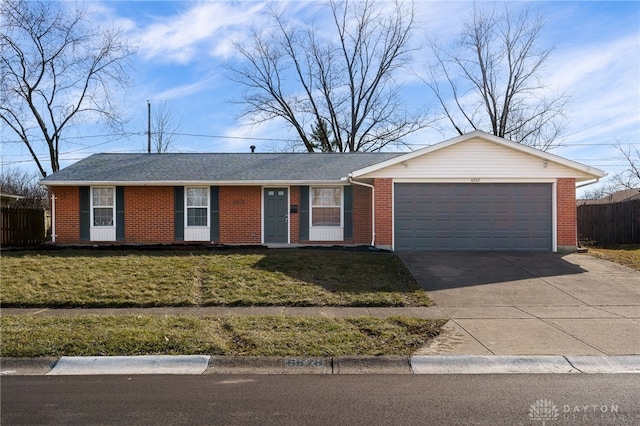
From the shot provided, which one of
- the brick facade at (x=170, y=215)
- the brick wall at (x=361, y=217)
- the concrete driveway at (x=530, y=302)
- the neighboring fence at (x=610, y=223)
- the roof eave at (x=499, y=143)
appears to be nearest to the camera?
the concrete driveway at (x=530, y=302)

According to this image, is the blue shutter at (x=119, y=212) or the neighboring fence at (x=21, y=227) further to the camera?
the neighboring fence at (x=21, y=227)

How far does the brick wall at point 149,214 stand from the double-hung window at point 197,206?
611 mm

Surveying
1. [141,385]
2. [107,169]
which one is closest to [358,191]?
[107,169]

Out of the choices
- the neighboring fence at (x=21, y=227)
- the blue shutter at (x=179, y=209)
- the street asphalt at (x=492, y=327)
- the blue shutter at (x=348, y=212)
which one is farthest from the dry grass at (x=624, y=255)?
the neighboring fence at (x=21, y=227)

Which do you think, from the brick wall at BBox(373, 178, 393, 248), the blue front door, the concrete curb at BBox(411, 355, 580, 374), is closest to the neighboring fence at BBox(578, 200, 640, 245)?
the brick wall at BBox(373, 178, 393, 248)

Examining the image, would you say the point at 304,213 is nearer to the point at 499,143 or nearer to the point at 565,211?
the point at 499,143

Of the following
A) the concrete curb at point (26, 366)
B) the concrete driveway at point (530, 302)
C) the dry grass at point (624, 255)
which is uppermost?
the dry grass at point (624, 255)

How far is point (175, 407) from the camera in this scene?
15.1 ft

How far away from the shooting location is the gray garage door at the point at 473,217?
15.2 meters

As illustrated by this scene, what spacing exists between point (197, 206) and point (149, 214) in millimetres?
1766

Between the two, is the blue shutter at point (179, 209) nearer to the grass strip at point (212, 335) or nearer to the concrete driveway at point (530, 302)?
the concrete driveway at point (530, 302)

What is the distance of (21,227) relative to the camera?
1845 cm

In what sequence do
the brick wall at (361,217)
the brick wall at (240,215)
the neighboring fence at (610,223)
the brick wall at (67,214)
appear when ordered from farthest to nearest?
the neighboring fence at (610,223)
the brick wall at (67,214)
the brick wall at (240,215)
the brick wall at (361,217)

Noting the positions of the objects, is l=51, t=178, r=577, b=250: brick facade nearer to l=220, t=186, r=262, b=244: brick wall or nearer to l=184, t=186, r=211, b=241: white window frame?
l=220, t=186, r=262, b=244: brick wall
